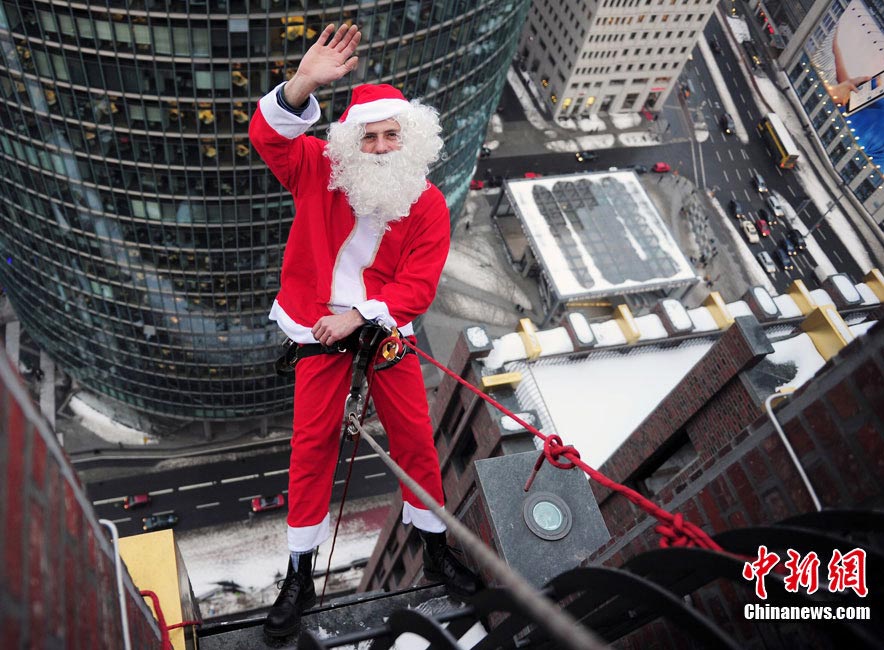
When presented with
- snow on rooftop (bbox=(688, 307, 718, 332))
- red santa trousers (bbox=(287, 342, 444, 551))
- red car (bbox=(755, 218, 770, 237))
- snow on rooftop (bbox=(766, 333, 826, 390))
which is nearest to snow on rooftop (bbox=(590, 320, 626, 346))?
snow on rooftop (bbox=(688, 307, 718, 332))

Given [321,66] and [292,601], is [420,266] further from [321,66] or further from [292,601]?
[292,601]

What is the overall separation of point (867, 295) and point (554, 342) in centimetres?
1032

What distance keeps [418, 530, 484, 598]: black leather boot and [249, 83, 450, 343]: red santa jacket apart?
10.6 ft

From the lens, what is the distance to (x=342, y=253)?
29.3 feet

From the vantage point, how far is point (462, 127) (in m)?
32.6

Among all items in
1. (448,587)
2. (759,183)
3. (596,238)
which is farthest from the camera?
(759,183)

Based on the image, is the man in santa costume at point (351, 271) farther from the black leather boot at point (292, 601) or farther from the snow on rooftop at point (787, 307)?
the snow on rooftop at point (787, 307)

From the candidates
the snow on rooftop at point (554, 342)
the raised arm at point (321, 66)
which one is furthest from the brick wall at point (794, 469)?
the snow on rooftop at point (554, 342)

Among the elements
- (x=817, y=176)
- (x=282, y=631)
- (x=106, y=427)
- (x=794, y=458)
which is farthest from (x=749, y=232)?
(x=794, y=458)

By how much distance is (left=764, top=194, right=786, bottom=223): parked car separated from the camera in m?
63.1

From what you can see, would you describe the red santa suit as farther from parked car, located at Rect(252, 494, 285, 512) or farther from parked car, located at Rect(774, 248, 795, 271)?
parked car, located at Rect(774, 248, 795, 271)

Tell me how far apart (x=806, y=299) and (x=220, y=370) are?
29.8 metres

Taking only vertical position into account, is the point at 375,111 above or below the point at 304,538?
above

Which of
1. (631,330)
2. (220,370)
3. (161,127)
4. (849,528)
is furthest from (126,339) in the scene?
(849,528)
